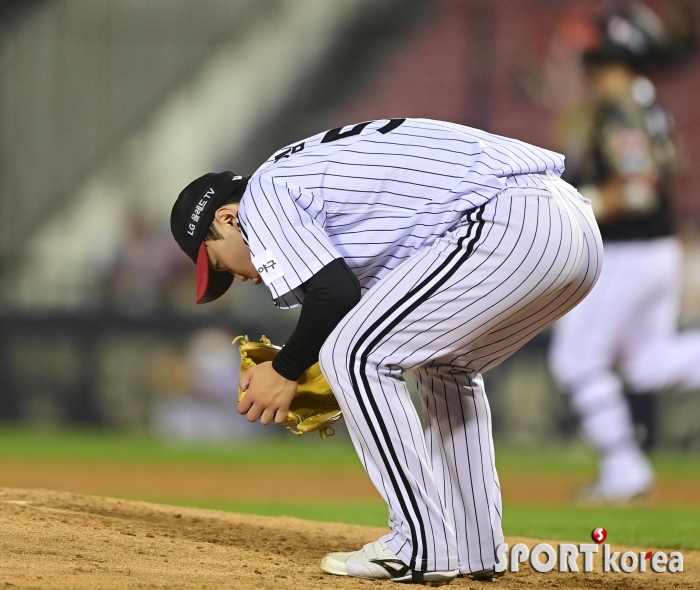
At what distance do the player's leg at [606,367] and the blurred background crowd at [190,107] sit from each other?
12.6 feet

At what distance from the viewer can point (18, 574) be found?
8.21 feet

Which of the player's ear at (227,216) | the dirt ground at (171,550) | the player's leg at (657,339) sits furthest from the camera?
the player's leg at (657,339)

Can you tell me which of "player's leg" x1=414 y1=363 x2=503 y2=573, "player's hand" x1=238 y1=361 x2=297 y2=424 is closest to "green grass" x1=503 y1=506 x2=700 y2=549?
"player's leg" x1=414 y1=363 x2=503 y2=573

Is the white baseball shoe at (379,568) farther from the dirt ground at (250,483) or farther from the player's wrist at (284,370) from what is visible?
the dirt ground at (250,483)

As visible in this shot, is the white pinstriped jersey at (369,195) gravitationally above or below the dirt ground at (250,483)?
above

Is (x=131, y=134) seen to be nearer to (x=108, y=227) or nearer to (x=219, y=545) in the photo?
(x=108, y=227)

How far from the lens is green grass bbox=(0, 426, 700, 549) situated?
187 inches

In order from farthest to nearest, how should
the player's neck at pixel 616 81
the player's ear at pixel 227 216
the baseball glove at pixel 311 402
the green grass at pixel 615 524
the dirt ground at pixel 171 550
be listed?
1. the player's neck at pixel 616 81
2. the green grass at pixel 615 524
3. the baseball glove at pixel 311 402
4. the player's ear at pixel 227 216
5. the dirt ground at pixel 171 550

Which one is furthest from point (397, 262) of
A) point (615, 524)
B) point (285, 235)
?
point (615, 524)

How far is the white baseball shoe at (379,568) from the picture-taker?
2.73 m

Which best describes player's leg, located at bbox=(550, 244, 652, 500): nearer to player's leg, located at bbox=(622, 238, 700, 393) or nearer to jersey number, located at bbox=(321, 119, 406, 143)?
player's leg, located at bbox=(622, 238, 700, 393)

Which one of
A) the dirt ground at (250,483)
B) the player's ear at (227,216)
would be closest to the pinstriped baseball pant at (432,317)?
the player's ear at (227,216)

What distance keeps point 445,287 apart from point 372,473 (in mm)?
523

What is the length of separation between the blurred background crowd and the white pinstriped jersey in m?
6.78
